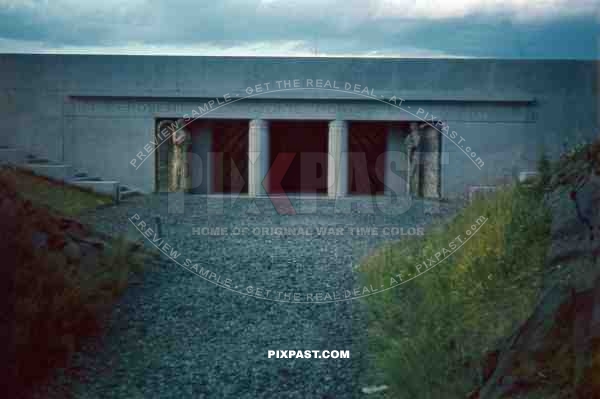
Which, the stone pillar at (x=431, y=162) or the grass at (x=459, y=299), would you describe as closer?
the grass at (x=459, y=299)

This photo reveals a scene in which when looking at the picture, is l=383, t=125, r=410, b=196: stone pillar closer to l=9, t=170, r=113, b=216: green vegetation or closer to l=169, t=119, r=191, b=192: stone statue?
l=169, t=119, r=191, b=192: stone statue

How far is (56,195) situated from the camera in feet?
23.9

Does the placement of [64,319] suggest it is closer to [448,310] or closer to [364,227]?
[448,310]

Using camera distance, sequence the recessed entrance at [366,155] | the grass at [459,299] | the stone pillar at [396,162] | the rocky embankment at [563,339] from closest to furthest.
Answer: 1. the rocky embankment at [563,339]
2. the grass at [459,299]
3. the stone pillar at [396,162]
4. the recessed entrance at [366,155]

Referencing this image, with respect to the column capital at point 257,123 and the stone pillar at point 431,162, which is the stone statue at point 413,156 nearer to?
the stone pillar at point 431,162

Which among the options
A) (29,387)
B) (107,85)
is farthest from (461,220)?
(107,85)

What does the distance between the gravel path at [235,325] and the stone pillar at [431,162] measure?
156 inches

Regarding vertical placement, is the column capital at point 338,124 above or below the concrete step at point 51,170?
above

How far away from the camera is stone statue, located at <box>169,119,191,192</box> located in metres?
11.2

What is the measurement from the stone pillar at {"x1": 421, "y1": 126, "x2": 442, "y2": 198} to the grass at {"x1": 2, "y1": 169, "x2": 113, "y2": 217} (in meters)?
5.38

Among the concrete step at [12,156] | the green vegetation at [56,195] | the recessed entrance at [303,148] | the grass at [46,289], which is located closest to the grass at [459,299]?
the grass at [46,289]

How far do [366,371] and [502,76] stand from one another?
8.49m

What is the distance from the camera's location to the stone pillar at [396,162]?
11.7m

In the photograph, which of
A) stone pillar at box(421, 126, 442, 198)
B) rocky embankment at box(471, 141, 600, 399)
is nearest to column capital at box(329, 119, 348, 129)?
stone pillar at box(421, 126, 442, 198)
